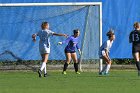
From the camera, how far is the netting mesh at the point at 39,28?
2609 cm

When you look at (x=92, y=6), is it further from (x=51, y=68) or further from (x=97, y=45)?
(x=51, y=68)

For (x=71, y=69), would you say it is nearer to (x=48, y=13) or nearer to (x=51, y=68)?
(x=51, y=68)

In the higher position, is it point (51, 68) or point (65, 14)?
point (65, 14)

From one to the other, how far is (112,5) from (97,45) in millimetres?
2253

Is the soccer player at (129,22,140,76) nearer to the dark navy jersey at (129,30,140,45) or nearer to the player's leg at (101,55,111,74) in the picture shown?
the dark navy jersey at (129,30,140,45)

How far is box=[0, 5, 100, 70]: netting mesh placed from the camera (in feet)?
85.6

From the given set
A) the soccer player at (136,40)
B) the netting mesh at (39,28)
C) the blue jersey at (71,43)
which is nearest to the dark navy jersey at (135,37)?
the soccer player at (136,40)

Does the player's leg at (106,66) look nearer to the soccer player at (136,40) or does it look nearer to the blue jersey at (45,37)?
the soccer player at (136,40)

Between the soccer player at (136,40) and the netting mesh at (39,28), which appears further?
the netting mesh at (39,28)

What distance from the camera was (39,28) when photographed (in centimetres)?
2642

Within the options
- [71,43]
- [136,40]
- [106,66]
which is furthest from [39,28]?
[136,40]

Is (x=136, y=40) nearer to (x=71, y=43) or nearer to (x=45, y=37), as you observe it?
(x=45, y=37)

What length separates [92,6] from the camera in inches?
1032

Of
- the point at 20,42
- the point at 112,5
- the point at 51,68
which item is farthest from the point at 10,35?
the point at 112,5
